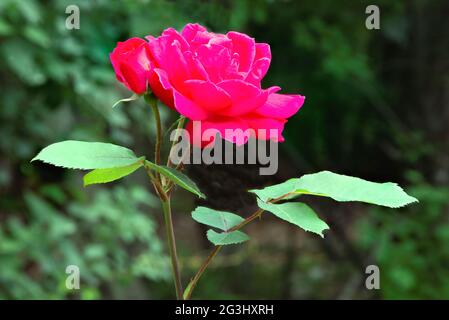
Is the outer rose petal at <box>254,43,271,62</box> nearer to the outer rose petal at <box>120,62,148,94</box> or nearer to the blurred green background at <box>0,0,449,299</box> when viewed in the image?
the outer rose petal at <box>120,62,148,94</box>

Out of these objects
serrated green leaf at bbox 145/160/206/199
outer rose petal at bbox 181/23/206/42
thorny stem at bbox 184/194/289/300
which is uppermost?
outer rose petal at bbox 181/23/206/42

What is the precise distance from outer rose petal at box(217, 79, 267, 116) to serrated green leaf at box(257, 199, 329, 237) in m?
0.06

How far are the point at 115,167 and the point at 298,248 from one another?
1801 mm

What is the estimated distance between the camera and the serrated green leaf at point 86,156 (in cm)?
36

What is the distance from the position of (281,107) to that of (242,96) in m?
0.03

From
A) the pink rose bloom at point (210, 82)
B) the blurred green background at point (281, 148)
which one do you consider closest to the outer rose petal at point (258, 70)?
the pink rose bloom at point (210, 82)

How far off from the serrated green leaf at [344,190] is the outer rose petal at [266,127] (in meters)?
0.04

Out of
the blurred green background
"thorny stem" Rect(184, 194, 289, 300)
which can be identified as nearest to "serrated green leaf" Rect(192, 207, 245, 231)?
"thorny stem" Rect(184, 194, 289, 300)

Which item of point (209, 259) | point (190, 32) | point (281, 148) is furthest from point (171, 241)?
point (281, 148)

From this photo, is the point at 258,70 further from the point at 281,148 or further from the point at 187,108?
the point at 281,148

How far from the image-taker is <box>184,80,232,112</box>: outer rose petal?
1.17 ft

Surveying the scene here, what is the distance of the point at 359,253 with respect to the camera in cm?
183
